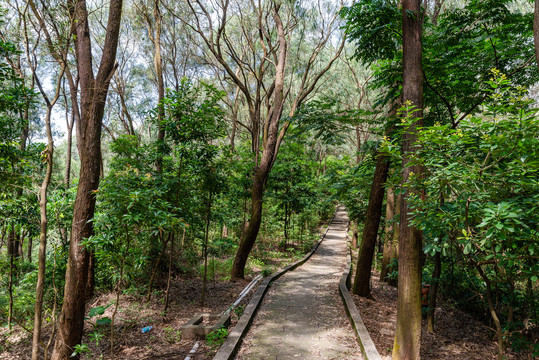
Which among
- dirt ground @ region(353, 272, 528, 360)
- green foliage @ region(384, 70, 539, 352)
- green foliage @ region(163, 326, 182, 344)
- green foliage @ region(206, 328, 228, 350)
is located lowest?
dirt ground @ region(353, 272, 528, 360)

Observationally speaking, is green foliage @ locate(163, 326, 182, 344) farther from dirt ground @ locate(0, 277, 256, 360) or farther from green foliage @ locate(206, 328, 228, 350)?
green foliage @ locate(206, 328, 228, 350)

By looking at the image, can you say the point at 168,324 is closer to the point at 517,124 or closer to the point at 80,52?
the point at 80,52

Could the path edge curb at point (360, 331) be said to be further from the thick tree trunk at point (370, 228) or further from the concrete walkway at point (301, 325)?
the thick tree trunk at point (370, 228)

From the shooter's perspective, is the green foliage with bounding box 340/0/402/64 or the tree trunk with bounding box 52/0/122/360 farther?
the green foliage with bounding box 340/0/402/64

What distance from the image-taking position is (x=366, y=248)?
8.18m

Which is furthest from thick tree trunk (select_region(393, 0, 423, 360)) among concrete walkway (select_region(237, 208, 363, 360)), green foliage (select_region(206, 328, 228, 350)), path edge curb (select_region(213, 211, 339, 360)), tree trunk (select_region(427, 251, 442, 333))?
green foliage (select_region(206, 328, 228, 350))

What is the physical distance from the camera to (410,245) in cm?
466

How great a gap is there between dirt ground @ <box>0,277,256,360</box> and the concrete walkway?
2.46 feet

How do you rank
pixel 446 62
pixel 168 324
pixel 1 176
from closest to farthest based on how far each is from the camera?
pixel 1 176 → pixel 446 62 → pixel 168 324

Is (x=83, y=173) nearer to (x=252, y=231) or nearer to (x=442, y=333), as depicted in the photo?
(x=252, y=231)

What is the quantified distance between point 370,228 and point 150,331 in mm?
5765

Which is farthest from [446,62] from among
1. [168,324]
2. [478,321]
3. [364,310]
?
[168,324]

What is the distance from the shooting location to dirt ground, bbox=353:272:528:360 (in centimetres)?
574

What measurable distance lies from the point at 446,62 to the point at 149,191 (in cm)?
622
